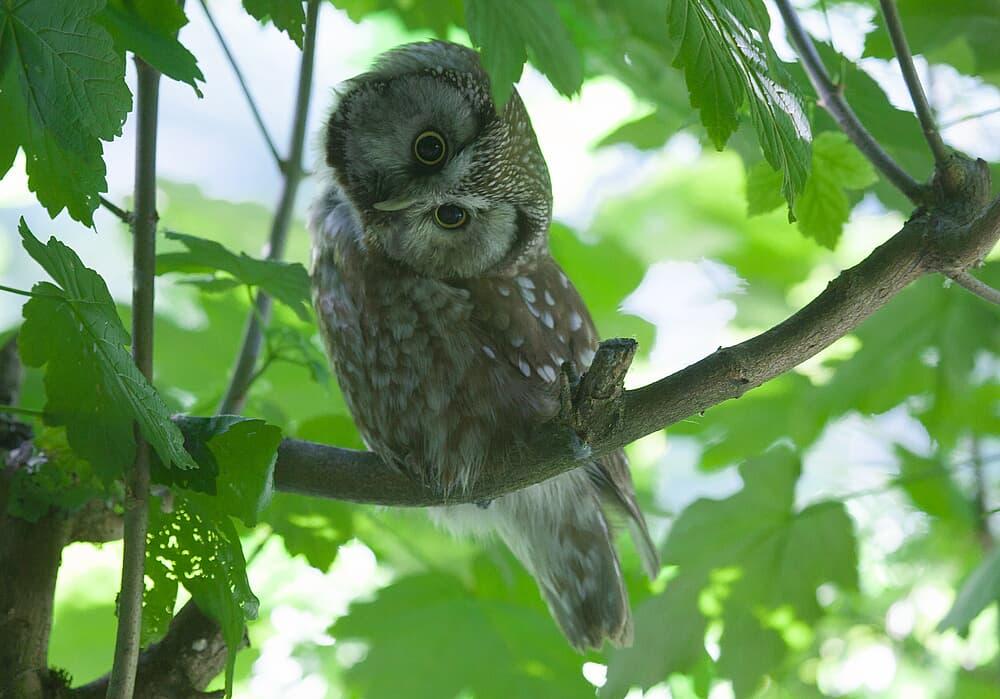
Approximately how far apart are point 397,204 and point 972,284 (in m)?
0.87

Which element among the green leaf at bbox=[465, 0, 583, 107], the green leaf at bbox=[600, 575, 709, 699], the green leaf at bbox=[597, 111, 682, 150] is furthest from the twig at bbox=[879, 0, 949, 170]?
the green leaf at bbox=[600, 575, 709, 699]

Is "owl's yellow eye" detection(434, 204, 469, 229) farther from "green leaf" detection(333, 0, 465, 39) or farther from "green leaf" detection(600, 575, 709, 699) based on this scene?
"green leaf" detection(600, 575, 709, 699)

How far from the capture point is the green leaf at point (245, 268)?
1445mm

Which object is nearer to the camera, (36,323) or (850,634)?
(36,323)

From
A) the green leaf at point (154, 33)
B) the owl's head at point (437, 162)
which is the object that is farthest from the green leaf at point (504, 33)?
the owl's head at point (437, 162)

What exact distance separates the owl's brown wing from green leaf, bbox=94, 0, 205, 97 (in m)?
0.75

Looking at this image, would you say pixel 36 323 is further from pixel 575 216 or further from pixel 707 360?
pixel 575 216

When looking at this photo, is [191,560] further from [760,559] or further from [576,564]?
[760,559]

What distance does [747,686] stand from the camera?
1866 mm

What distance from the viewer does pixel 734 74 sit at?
1025 mm

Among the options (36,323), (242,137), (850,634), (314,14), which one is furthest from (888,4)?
(242,137)

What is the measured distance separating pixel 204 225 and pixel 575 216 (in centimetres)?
110

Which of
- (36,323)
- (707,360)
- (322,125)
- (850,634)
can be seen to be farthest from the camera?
(850,634)

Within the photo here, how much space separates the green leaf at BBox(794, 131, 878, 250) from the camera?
151 centimetres
